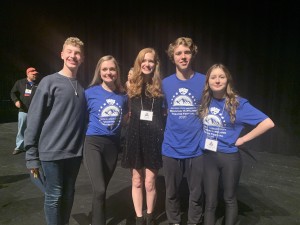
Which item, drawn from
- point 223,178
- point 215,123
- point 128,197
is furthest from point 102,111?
point 128,197

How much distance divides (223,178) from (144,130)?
0.74 meters

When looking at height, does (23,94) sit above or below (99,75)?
below

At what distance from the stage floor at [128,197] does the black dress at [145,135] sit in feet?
2.36

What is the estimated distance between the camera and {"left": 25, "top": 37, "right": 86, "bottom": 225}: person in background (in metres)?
2.03

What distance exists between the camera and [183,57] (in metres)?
2.29

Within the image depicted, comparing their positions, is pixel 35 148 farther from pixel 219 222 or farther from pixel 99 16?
pixel 99 16

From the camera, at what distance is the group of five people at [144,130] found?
6.79 ft

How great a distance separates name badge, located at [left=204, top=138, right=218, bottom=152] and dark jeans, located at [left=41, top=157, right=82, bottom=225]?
3.29ft

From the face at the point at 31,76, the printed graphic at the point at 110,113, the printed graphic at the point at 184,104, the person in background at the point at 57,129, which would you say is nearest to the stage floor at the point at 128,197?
the printed graphic at the point at 184,104

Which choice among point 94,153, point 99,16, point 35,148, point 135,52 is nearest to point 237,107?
point 94,153

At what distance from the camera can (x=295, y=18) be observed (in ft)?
17.4

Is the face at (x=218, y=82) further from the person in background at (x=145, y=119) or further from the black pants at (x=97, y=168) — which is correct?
the black pants at (x=97, y=168)

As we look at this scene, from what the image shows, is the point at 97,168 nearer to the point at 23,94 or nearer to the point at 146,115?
the point at 146,115

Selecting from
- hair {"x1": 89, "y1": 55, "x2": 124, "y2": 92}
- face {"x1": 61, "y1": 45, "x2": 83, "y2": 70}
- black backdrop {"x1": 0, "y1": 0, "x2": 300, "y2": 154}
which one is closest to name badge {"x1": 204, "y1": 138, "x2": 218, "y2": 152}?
hair {"x1": 89, "y1": 55, "x2": 124, "y2": 92}
